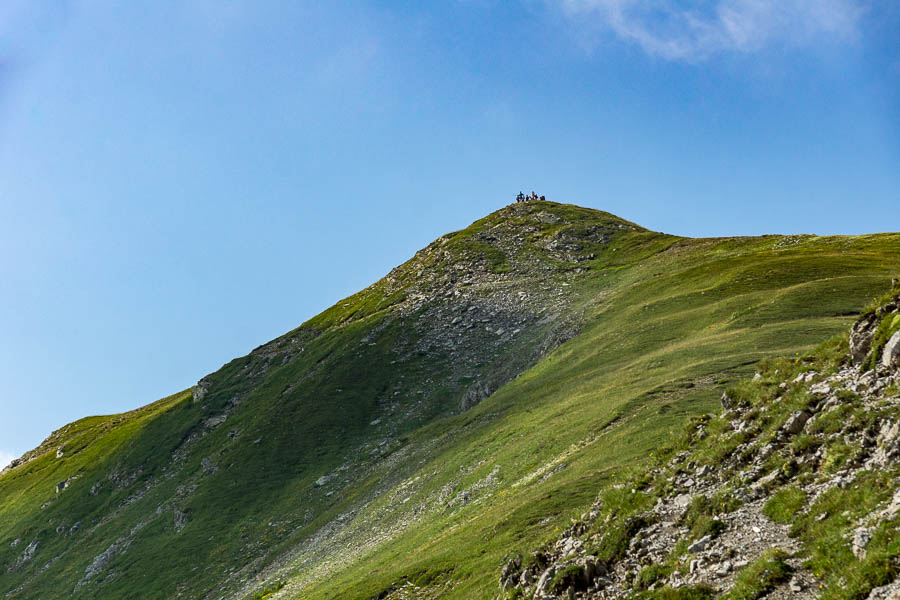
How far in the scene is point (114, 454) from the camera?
450 feet

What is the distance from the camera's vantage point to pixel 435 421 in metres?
94.5

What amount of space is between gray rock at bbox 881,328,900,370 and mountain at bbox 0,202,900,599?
35.1 feet

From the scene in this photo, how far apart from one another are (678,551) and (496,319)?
317 ft

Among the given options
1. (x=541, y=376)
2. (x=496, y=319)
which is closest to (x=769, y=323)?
(x=541, y=376)

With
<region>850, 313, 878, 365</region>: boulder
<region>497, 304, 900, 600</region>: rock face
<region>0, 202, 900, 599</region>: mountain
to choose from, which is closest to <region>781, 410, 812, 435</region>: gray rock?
<region>497, 304, 900, 600</region>: rock face

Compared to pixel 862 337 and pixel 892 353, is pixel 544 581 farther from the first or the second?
pixel 862 337

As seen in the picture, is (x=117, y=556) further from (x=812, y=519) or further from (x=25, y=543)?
(x=812, y=519)

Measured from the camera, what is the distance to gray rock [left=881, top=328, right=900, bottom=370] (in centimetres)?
2105

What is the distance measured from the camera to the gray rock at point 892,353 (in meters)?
21.0

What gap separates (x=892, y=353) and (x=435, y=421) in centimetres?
7642

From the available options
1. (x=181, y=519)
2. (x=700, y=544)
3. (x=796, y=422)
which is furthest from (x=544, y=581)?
(x=181, y=519)

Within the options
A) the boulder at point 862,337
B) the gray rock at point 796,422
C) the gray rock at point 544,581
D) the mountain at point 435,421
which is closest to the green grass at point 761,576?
the gray rock at point 796,422

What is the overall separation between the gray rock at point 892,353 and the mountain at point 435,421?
10698mm

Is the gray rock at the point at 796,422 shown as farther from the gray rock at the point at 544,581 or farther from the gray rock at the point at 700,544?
the gray rock at the point at 544,581
